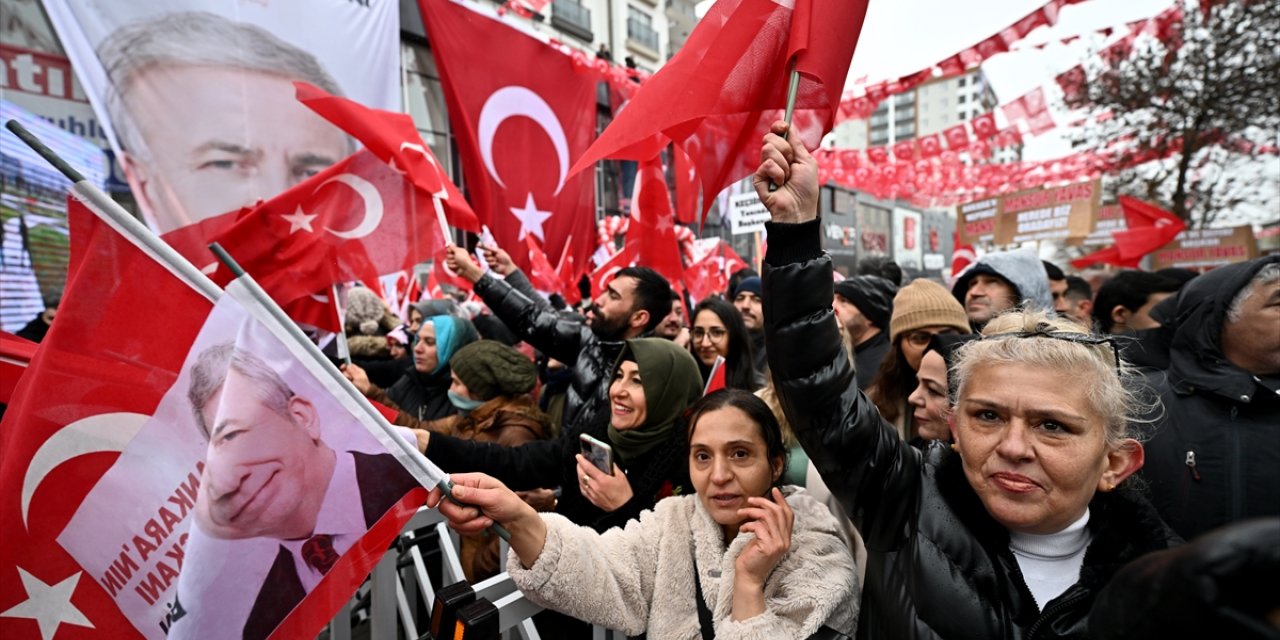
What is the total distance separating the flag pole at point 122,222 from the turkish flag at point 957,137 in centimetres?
878

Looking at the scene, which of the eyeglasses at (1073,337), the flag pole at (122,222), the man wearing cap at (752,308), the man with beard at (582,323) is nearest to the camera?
the flag pole at (122,222)

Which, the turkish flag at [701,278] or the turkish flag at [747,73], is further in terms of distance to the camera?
the turkish flag at [701,278]

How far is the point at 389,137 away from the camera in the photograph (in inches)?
142

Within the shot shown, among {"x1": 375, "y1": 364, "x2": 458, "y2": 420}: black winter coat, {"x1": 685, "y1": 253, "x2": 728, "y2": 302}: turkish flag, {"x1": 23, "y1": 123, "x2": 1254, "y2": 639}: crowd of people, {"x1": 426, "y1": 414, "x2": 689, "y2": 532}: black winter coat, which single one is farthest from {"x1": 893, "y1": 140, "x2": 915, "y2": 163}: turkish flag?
{"x1": 426, "y1": 414, "x2": 689, "y2": 532}: black winter coat

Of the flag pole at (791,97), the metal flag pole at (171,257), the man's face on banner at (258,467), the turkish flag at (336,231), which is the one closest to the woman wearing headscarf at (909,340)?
the flag pole at (791,97)

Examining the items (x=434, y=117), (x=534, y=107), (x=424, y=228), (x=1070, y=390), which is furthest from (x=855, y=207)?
(x=1070, y=390)

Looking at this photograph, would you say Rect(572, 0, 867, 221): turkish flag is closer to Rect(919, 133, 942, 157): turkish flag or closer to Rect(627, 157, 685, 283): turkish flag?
Rect(627, 157, 685, 283): turkish flag

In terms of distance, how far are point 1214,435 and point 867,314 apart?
1.57 m

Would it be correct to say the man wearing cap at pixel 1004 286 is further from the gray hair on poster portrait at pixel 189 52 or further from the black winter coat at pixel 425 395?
the gray hair on poster portrait at pixel 189 52

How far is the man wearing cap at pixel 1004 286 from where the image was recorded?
3104mm

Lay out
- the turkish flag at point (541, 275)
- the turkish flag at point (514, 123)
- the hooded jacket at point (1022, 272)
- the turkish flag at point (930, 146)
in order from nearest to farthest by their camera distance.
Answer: the hooded jacket at point (1022, 272)
the turkish flag at point (541, 275)
the turkish flag at point (514, 123)
the turkish flag at point (930, 146)

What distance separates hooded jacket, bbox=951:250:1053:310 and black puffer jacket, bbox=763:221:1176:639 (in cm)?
210

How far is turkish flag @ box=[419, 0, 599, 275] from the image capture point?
7.73 m

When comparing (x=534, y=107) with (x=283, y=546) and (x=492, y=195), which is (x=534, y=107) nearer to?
(x=492, y=195)
